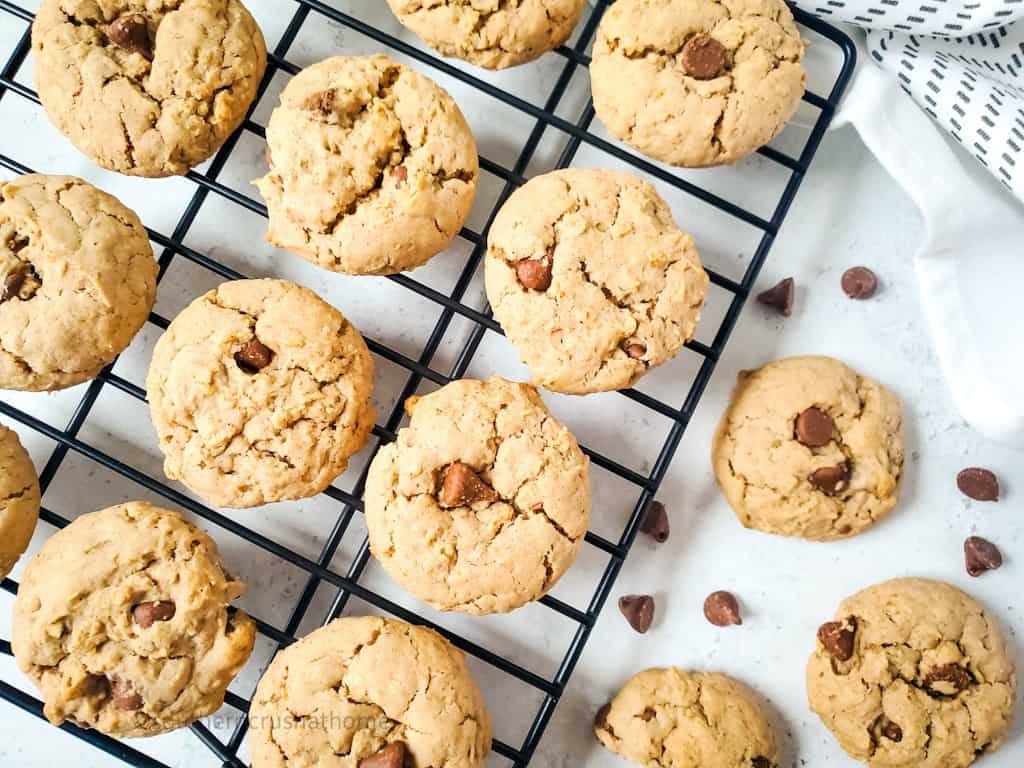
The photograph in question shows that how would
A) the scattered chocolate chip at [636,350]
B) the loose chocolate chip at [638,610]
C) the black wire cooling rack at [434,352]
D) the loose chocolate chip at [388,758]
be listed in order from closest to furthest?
the loose chocolate chip at [388,758]
the scattered chocolate chip at [636,350]
the black wire cooling rack at [434,352]
the loose chocolate chip at [638,610]

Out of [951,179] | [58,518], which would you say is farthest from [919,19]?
[58,518]

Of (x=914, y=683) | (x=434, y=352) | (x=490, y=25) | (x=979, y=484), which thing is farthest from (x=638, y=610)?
(x=490, y=25)

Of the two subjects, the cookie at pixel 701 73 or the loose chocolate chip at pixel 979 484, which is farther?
the loose chocolate chip at pixel 979 484

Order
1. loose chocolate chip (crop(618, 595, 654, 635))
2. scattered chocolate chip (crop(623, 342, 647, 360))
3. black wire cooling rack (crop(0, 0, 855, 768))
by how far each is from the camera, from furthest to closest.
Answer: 1. loose chocolate chip (crop(618, 595, 654, 635))
2. black wire cooling rack (crop(0, 0, 855, 768))
3. scattered chocolate chip (crop(623, 342, 647, 360))

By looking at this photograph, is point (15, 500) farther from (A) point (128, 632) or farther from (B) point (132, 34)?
(B) point (132, 34)

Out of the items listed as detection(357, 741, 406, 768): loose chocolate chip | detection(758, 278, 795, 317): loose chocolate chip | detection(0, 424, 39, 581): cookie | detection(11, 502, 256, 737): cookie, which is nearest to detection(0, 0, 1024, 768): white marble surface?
detection(758, 278, 795, 317): loose chocolate chip

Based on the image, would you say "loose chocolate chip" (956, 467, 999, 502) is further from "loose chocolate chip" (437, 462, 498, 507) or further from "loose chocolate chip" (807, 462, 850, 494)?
"loose chocolate chip" (437, 462, 498, 507)

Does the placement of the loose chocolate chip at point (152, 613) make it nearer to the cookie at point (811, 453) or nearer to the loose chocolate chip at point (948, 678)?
the cookie at point (811, 453)

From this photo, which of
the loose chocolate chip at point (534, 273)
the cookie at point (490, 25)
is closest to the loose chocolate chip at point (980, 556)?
the loose chocolate chip at point (534, 273)
